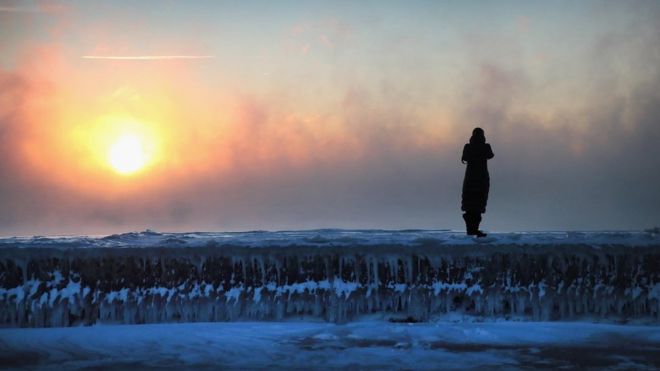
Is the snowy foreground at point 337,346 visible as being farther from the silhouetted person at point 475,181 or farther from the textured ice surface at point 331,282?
the silhouetted person at point 475,181

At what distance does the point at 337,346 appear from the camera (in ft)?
28.0

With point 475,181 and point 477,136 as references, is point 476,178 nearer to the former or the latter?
point 475,181

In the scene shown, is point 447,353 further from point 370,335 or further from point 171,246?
point 171,246

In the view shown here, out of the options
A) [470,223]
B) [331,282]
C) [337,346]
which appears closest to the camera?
[337,346]

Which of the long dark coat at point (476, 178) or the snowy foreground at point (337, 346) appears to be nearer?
the snowy foreground at point (337, 346)

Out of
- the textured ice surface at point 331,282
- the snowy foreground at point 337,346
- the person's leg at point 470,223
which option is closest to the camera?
the snowy foreground at point 337,346

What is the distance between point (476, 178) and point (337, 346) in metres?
5.57

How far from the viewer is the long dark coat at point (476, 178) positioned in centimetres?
1315

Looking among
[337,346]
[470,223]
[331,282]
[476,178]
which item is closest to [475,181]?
[476,178]

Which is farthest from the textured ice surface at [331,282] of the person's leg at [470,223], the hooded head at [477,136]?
the hooded head at [477,136]

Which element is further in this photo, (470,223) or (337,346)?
(470,223)

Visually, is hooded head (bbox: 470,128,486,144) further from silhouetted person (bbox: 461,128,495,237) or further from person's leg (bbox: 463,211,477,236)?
person's leg (bbox: 463,211,477,236)

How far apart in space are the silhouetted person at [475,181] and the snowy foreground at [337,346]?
11.3 feet

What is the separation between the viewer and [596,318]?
33.3 ft
